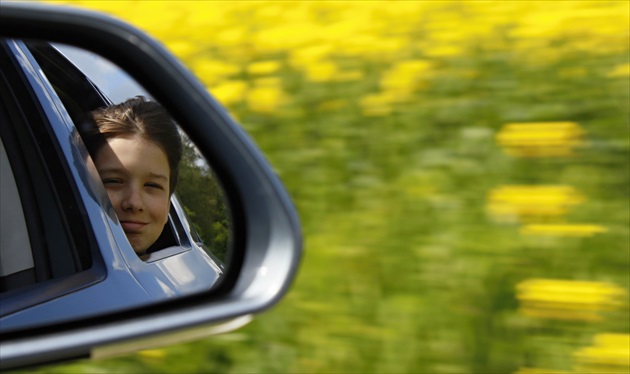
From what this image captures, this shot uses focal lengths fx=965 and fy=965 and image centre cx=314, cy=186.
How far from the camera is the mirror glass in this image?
6.16ft

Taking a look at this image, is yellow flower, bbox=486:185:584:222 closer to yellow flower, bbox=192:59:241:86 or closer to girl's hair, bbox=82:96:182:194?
girl's hair, bbox=82:96:182:194

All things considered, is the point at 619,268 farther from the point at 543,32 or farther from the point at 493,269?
the point at 543,32

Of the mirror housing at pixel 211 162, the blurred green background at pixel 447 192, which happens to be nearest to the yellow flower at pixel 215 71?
the blurred green background at pixel 447 192

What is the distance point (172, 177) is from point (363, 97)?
124cm

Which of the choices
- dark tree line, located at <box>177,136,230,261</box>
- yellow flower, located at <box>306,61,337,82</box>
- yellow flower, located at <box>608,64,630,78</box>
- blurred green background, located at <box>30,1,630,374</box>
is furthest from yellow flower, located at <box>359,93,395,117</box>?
dark tree line, located at <box>177,136,230,261</box>

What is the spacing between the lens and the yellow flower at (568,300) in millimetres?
2453

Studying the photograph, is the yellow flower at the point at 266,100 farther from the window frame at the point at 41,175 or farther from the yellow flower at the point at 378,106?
the window frame at the point at 41,175

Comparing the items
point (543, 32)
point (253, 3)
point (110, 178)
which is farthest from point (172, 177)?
point (253, 3)

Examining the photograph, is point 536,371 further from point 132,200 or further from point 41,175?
point 41,175

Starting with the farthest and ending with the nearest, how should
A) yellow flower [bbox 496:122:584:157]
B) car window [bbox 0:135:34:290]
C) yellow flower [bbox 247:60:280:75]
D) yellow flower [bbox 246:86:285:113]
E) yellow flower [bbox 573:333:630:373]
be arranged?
yellow flower [bbox 247:60:280:75] < yellow flower [bbox 246:86:285:113] < yellow flower [bbox 496:122:584:157] < yellow flower [bbox 573:333:630:373] < car window [bbox 0:135:34:290]

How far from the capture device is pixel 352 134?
3.10m

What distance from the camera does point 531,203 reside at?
264 centimetres

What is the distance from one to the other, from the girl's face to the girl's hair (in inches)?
0.6

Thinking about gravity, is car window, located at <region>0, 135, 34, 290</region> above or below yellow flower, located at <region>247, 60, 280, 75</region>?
below
